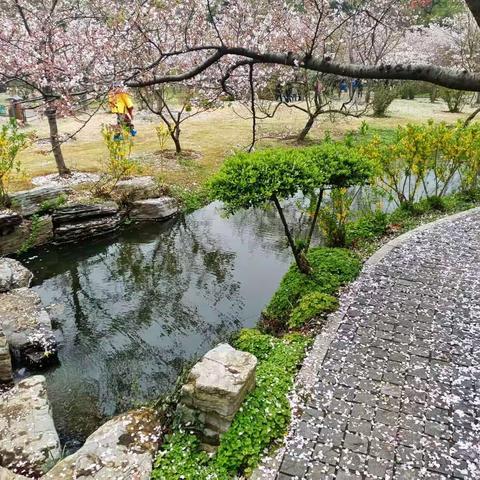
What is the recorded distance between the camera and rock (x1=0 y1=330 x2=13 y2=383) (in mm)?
5477

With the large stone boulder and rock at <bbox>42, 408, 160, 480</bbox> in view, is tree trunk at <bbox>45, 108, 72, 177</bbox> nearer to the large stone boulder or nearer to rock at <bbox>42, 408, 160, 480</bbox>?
rock at <bbox>42, 408, 160, 480</bbox>

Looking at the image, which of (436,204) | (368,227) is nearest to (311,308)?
(368,227)

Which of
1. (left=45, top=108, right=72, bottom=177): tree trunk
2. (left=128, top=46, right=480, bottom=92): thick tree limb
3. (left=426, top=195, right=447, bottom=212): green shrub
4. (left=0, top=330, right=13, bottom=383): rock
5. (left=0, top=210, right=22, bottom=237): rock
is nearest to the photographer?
(left=128, top=46, right=480, bottom=92): thick tree limb

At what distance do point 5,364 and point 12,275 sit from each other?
259 centimetres

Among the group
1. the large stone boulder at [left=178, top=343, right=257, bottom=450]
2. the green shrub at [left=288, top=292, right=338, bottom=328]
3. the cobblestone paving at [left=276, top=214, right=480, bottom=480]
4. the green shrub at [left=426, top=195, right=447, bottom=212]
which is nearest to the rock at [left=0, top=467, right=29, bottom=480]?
the large stone boulder at [left=178, top=343, right=257, bottom=450]

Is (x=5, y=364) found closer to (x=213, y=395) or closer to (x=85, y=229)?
(x=213, y=395)

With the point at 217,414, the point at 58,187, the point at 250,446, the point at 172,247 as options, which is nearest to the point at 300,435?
the point at 250,446

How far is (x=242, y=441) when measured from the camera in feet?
12.7

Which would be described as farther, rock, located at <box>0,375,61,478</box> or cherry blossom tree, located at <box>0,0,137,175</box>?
cherry blossom tree, located at <box>0,0,137,175</box>

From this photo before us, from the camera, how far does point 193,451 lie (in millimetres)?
3912

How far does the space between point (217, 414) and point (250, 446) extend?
0.38 meters

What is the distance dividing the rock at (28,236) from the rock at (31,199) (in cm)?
26

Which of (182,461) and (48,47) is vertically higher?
(48,47)

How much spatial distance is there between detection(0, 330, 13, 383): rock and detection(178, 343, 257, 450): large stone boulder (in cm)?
263
